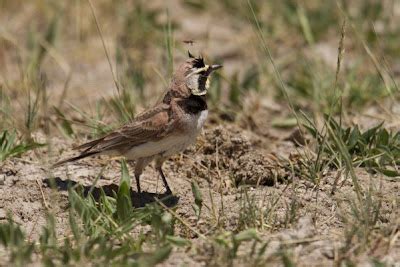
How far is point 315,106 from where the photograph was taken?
6660mm

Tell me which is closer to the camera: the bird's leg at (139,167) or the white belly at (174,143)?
the white belly at (174,143)

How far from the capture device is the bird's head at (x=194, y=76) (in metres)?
5.17

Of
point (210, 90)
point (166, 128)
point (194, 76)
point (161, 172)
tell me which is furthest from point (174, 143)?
point (210, 90)

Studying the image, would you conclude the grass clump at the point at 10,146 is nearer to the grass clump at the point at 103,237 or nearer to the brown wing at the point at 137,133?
the brown wing at the point at 137,133

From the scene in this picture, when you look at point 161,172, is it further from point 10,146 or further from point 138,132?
point 10,146

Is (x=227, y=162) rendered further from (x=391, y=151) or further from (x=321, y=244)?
(x=321, y=244)

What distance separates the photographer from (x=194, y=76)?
205 inches

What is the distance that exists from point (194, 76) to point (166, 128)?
383 millimetres

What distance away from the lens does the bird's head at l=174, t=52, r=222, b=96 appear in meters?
5.17

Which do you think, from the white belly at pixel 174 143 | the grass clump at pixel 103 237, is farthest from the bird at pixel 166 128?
the grass clump at pixel 103 237

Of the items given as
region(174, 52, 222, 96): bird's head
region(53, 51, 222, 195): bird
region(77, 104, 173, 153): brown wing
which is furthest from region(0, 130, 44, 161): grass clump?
region(174, 52, 222, 96): bird's head

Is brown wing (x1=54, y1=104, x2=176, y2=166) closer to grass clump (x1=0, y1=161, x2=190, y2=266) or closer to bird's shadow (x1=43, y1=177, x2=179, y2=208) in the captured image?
bird's shadow (x1=43, y1=177, x2=179, y2=208)

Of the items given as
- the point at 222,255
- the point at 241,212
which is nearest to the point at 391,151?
the point at 241,212

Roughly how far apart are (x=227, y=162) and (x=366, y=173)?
0.90 metres
